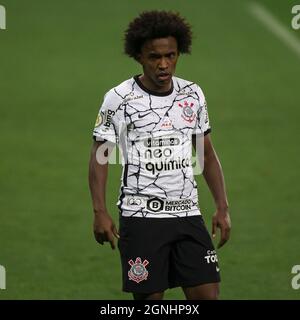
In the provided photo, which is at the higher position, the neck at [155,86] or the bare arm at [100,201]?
the neck at [155,86]

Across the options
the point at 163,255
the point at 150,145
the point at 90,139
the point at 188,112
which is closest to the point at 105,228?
the point at 163,255

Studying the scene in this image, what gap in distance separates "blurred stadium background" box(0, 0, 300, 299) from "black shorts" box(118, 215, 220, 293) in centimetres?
257

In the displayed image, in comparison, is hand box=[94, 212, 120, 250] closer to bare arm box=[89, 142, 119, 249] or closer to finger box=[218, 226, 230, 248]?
bare arm box=[89, 142, 119, 249]

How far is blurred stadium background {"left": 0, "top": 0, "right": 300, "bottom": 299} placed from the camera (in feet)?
45.0

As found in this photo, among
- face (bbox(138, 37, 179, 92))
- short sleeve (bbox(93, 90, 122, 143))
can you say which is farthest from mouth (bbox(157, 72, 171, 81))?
short sleeve (bbox(93, 90, 122, 143))

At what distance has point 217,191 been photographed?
1020 cm

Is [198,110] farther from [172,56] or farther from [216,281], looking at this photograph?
[216,281]

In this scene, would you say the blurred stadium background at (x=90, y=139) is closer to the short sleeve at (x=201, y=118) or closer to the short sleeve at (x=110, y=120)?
the short sleeve at (x=201, y=118)

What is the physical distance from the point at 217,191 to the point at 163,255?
738 mm

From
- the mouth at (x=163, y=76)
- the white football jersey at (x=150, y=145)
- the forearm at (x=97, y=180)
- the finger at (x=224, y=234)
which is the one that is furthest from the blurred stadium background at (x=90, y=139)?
the mouth at (x=163, y=76)

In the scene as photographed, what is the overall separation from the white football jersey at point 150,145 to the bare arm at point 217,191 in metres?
0.29

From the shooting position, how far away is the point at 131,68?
26844 millimetres

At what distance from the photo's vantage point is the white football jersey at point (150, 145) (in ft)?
32.3

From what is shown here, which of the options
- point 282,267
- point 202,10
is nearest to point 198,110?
point 282,267
